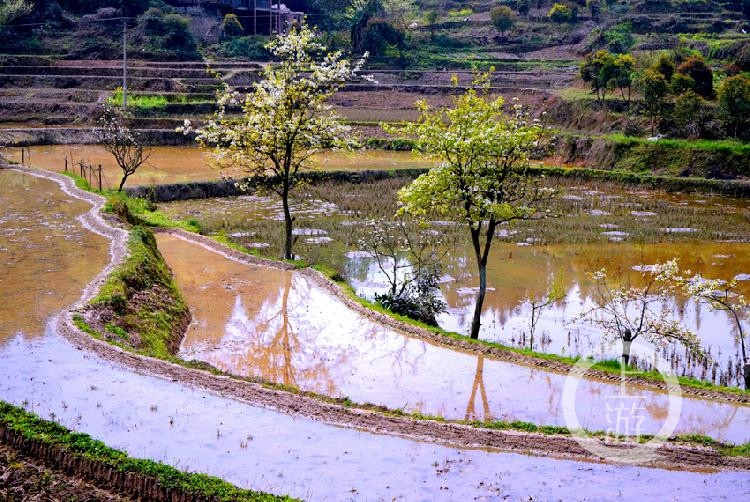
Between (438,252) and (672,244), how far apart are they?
8339 millimetres

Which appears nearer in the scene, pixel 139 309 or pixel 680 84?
pixel 139 309

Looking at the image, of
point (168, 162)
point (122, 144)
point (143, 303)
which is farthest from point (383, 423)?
point (168, 162)

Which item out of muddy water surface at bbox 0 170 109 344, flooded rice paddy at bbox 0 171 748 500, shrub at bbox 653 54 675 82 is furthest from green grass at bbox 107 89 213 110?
flooded rice paddy at bbox 0 171 748 500

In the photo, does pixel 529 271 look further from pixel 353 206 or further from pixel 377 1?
pixel 377 1

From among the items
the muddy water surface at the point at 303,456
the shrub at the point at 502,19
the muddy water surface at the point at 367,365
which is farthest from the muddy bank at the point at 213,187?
the shrub at the point at 502,19

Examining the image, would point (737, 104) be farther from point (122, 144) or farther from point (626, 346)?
point (122, 144)

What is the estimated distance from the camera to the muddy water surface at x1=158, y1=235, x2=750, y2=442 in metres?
12.3

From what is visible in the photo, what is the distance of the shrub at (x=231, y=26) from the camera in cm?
6925

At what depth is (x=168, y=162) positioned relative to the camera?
1551 inches

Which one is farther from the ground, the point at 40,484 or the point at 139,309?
the point at 139,309

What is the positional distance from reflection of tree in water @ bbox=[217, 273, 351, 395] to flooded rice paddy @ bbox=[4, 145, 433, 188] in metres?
15.2

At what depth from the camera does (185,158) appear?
41.0 m

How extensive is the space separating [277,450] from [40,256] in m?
10.8

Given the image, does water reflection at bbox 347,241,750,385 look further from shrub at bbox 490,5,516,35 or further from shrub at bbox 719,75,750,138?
shrub at bbox 490,5,516,35
